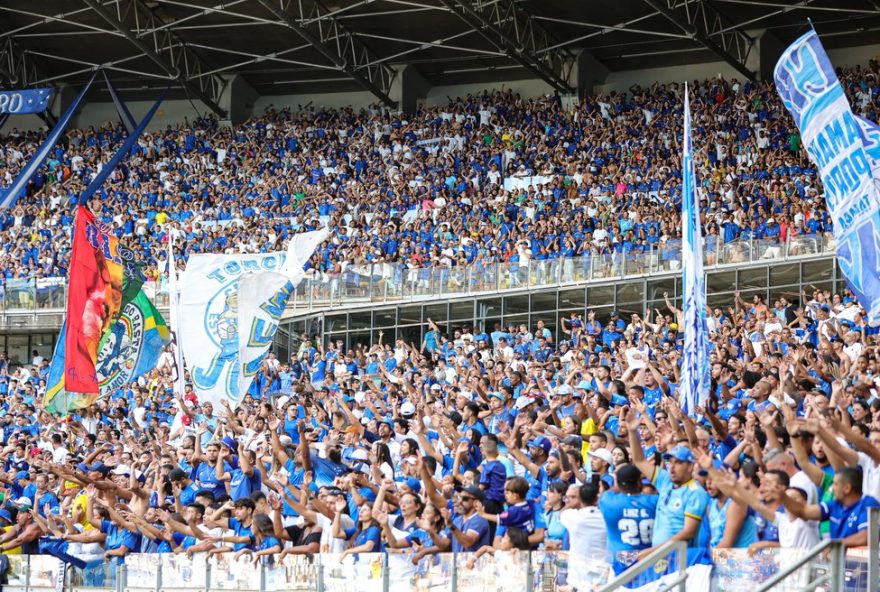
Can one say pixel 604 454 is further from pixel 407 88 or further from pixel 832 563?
pixel 407 88

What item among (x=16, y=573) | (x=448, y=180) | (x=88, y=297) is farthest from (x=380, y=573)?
(x=448, y=180)

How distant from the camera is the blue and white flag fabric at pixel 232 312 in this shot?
20109 mm

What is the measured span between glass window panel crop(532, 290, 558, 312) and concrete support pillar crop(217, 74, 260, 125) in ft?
52.3

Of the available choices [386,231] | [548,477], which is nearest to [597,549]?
[548,477]

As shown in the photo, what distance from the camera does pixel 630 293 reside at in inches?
1098

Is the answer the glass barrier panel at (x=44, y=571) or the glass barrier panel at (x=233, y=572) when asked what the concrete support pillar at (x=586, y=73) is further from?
the glass barrier panel at (x=233, y=572)

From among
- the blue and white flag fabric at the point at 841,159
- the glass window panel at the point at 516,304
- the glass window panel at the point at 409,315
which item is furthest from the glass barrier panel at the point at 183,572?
the glass window panel at the point at 409,315

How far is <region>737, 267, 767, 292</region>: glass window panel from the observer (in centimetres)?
2648

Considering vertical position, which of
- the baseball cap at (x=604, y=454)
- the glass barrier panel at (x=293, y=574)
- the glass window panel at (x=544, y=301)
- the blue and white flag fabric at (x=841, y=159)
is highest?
the glass window panel at (x=544, y=301)

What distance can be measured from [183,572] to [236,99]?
102 feet

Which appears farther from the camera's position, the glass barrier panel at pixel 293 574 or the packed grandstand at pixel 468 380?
the glass barrier panel at pixel 293 574

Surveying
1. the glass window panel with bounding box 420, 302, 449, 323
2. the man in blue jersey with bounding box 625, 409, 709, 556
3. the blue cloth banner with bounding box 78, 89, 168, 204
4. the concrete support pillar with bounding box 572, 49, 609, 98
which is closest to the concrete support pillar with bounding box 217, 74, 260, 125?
the blue cloth banner with bounding box 78, 89, 168, 204

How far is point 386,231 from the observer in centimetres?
3281

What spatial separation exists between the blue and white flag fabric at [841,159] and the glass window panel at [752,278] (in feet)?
46.8
